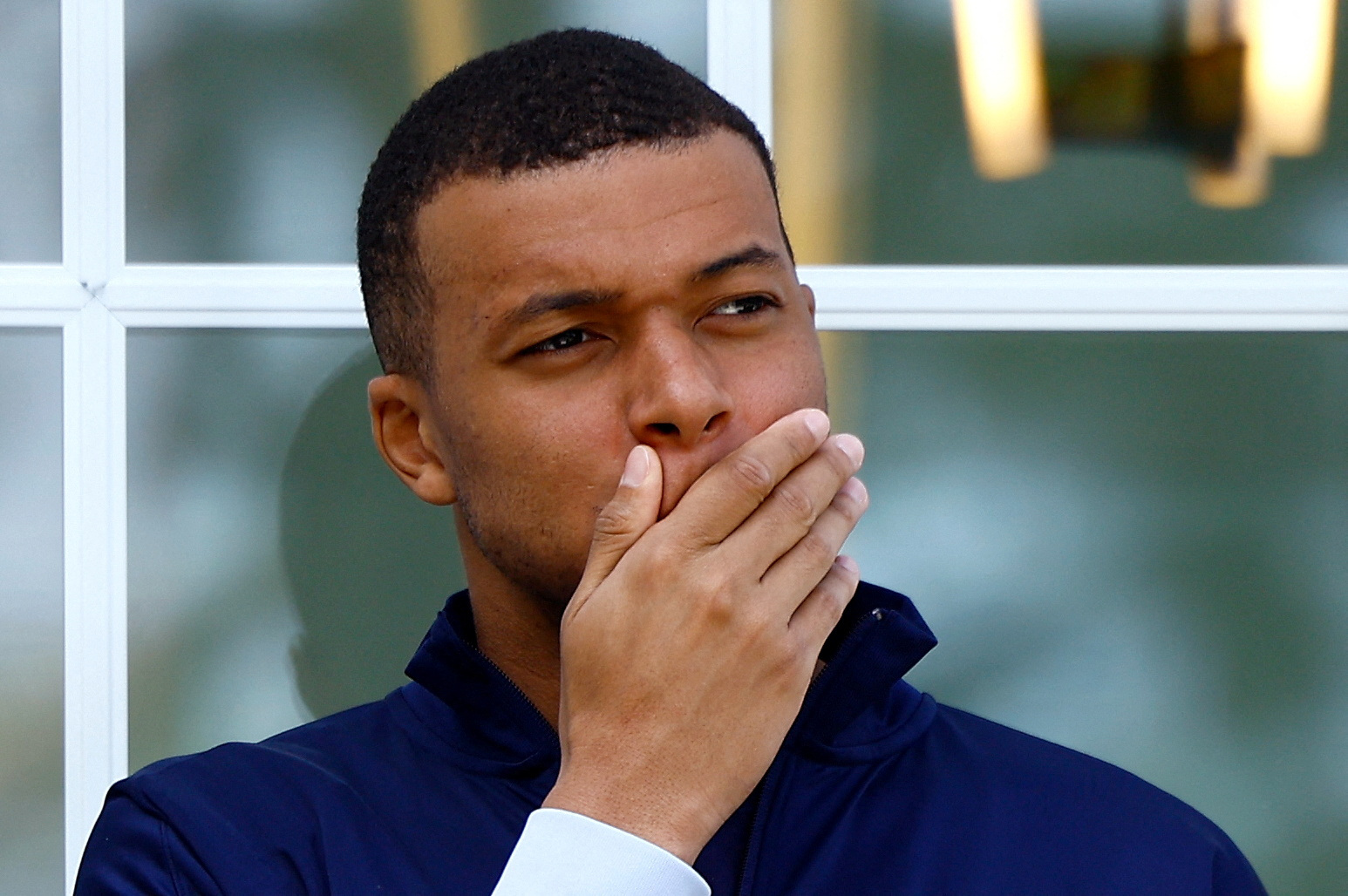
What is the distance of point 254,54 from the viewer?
→ 2625 millimetres

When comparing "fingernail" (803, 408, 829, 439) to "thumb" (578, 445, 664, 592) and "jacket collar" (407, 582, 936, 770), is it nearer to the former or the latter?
"thumb" (578, 445, 664, 592)

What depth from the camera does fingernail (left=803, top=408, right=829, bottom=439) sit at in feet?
5.35

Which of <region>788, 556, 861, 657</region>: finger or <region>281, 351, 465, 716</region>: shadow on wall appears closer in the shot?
<region>788, 556, 861, 657</region>: finger

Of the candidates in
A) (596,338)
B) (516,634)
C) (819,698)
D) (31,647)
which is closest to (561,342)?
(596,338)

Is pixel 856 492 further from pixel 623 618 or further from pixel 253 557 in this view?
pixel 253 557

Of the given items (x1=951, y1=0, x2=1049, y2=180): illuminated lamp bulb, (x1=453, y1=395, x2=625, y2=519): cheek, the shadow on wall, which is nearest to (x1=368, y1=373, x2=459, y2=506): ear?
(x1=453, y1=395, x2=625, y2=519): cheek

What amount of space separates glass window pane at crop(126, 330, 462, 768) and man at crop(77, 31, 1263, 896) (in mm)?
635

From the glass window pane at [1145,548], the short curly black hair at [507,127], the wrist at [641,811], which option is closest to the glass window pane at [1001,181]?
the glass window pane at [1145,548]

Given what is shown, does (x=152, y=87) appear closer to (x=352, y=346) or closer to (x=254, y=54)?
(x=254, y=54)

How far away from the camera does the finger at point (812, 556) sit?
5.22 ft

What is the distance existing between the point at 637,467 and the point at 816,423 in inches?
7.8

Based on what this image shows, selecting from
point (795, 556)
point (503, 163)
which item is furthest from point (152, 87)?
point (795, 556)

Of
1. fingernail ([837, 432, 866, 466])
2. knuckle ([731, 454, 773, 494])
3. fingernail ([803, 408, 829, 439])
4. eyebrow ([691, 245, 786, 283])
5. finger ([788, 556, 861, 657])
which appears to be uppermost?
eyebrow ([691, 245, 786, 283])

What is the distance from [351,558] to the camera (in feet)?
8.47
